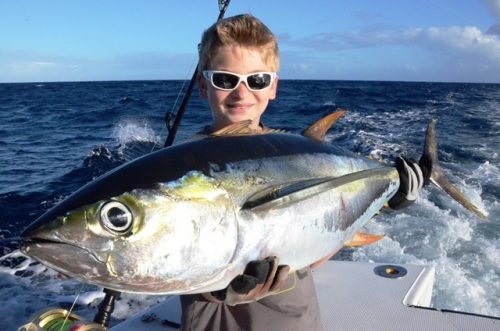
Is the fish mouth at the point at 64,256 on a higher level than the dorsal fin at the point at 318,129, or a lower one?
lower

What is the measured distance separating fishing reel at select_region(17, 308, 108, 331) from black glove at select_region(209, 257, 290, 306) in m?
0.87

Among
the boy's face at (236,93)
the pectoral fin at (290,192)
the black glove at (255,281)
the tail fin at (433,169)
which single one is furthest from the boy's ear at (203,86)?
the tail fin at (433,169)

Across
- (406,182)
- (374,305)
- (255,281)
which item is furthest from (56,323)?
(374,305)

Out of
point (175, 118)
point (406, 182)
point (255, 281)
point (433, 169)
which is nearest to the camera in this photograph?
point (255, 281)

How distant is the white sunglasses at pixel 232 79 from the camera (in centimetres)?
232

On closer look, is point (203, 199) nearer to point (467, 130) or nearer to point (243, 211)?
point (243, 211)

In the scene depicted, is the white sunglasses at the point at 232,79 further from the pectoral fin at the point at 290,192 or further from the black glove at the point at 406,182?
the black glove at the point at 406,182

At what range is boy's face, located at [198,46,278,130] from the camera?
2346 mm

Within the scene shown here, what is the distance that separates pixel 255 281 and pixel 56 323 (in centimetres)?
127

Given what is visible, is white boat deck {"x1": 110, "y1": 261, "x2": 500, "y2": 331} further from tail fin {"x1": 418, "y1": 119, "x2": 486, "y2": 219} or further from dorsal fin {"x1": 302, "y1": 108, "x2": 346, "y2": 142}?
dorsal fin {"x1": 302, "y1": 108, "x2": 346, "y2": 142}

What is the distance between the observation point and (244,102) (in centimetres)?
237

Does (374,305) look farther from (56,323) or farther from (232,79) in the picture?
(56,323)

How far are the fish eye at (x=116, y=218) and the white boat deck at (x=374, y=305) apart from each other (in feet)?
6.74

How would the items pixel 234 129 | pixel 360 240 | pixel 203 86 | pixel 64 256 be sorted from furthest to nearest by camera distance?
pixel 203 86 < pixel 360 240 < pixel 234 129 < pixel 64 256
